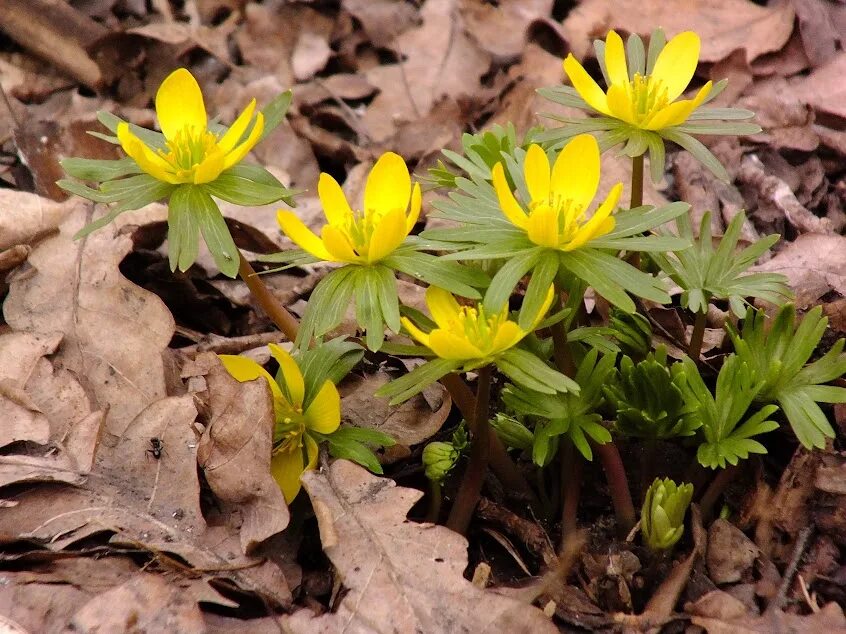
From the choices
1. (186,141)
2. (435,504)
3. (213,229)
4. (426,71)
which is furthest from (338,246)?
(426,71)

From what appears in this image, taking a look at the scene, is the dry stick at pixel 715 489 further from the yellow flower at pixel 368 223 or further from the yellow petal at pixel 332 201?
the yellow petal at pixel 332 201

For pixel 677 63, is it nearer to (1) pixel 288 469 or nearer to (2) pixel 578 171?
(2) pixel 578 171

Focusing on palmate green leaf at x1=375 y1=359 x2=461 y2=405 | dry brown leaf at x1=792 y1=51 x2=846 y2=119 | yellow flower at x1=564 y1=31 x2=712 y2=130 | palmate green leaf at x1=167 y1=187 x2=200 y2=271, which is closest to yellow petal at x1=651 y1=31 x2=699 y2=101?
yellow flower at x1=564 y1=31 x2=712 y2=130

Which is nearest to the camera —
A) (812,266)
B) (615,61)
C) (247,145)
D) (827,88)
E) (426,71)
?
(247,145)

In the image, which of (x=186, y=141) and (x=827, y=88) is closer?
(x=186, y=141)

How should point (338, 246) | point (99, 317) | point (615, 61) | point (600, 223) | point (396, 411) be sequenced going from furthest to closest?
point (99, 317)
point (396, 411)
point (615, 61)
point (338, 246)
point (600, 223)

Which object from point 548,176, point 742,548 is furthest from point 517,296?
Answer: point 742,548

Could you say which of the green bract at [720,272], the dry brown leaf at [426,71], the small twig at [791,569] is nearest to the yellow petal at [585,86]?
the green bract at [720,272]
